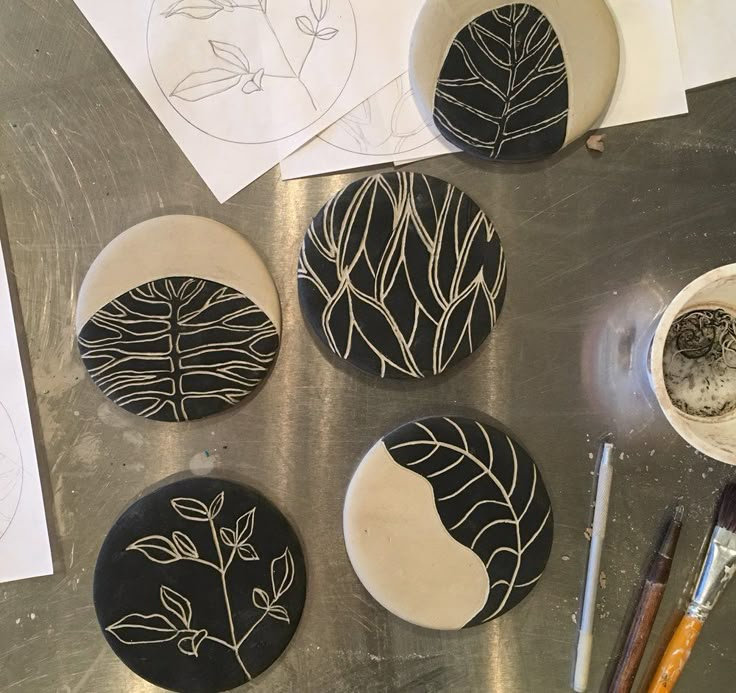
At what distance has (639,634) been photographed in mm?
504

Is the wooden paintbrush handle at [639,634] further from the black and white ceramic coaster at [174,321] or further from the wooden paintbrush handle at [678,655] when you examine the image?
the black and white ceramic coaster at [174,321]

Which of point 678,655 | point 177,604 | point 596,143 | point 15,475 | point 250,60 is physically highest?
point 250,60

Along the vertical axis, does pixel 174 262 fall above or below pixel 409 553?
above

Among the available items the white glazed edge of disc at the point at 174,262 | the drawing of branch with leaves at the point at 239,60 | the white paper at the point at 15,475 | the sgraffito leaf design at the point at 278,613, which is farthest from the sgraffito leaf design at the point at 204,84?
the sgraffito leaf design at the point at 278,613

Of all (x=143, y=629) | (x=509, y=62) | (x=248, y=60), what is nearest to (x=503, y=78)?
(x=509, y=62)

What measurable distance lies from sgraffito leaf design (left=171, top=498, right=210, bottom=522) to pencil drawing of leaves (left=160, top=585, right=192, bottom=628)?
0.21 ft

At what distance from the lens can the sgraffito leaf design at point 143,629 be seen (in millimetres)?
484

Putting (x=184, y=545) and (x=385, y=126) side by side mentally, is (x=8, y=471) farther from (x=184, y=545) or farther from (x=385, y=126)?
(x=385, y=126)

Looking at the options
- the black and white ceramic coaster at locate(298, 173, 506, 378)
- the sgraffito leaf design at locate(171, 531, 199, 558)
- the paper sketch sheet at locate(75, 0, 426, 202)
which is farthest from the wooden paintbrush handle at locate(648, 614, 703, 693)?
the paper sketch sheet at locate(75, 0, 426, 202)

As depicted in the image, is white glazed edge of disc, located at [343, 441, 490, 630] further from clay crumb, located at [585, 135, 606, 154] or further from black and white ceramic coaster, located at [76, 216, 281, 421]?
clay crumb, located at [585, 135, 606, 154]

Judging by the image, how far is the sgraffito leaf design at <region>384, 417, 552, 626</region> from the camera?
490mm

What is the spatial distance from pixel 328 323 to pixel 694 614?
41 centimetres

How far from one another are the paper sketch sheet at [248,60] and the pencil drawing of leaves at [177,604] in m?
0.37

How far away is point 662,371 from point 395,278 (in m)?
0.22
